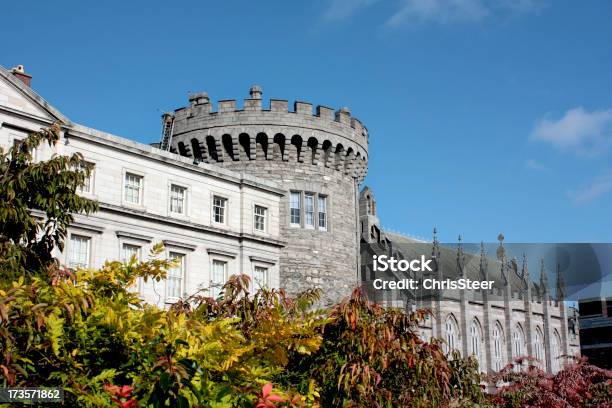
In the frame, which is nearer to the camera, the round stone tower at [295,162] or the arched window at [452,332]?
the round stone tower at [295,162]

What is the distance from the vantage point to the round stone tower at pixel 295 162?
39.6 meters

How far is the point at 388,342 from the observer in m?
13.0

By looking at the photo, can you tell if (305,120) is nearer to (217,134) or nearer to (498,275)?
(217,134)

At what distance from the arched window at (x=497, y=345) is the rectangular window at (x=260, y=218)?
40970 millimetres

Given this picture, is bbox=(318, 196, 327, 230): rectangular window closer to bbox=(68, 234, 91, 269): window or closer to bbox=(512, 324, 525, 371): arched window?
bbox=(68, 234, 91, 269): window

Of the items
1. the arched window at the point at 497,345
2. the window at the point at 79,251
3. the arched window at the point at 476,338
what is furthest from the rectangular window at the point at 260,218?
the arched window at the point at 497,345

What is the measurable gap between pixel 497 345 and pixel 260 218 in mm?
42534

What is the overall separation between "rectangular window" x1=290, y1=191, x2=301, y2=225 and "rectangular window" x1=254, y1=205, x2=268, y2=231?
2.53 meters

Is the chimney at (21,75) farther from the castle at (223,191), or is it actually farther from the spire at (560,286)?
the spire at (560,286)

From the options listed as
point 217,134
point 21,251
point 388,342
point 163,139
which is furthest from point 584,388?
point 163,139

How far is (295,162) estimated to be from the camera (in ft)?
133

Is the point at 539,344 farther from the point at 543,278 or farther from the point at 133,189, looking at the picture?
the point at 133,189

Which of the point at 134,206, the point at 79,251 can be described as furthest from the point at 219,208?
the point at 79,251

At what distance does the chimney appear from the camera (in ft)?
99.4
